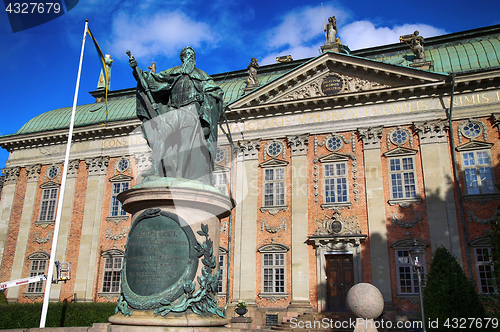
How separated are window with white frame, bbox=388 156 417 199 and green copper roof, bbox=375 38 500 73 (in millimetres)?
6078

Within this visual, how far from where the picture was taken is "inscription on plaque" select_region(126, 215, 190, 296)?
22.3 feet

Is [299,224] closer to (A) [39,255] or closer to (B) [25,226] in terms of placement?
(A) [39,255]

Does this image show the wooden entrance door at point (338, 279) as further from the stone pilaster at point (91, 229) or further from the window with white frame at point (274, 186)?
the stone pilaster at point (91, 229)

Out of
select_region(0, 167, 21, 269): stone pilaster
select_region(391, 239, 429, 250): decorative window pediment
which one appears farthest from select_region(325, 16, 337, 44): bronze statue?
select_region(0, 167, 21, 269): stone pilaster

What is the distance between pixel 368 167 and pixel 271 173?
5.57m

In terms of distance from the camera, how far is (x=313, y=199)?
2402 centimetres

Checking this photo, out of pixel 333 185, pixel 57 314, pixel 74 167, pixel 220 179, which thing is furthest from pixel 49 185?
pixel 333 185

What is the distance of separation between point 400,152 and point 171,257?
1909 cm

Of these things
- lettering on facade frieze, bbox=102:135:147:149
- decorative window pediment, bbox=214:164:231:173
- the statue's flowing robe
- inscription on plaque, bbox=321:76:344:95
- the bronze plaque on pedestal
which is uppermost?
inscription on plaque, bbox=321:76:344:95

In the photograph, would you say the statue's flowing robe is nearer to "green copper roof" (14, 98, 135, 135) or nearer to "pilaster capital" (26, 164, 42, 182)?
"green copper roof" (14, 98, 135, 135)

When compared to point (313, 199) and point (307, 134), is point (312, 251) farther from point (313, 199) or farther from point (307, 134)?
point (307, 134)

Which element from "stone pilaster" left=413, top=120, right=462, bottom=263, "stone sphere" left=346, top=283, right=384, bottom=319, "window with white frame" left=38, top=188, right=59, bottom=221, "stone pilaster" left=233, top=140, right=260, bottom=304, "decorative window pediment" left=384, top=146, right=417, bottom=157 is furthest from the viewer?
"window with white frame" left=38, top=188, right=59, bottom=221

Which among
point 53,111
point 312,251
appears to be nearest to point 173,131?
point 312,251

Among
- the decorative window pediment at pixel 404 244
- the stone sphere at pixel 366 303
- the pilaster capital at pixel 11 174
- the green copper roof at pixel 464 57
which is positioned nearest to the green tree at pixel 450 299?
the stone sphere at pixel 366 303
